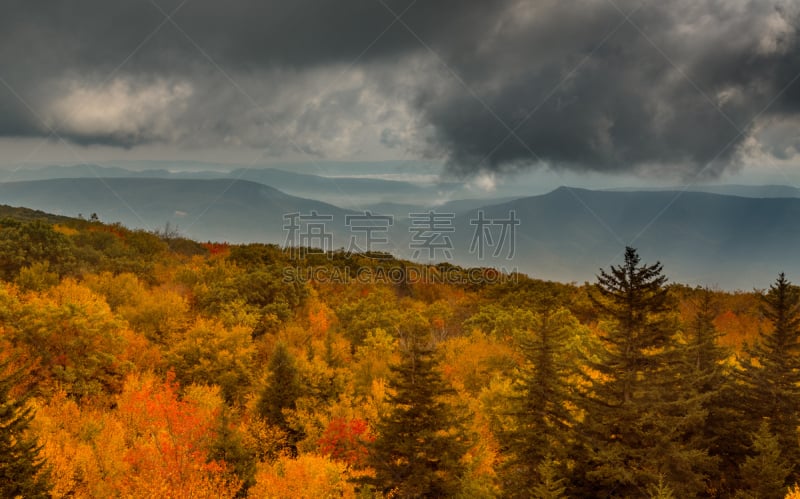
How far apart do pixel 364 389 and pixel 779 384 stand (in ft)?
106

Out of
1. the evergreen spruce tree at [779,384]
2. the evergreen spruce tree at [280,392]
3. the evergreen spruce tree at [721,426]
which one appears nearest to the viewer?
the evergreen spruce tree at [779,384]

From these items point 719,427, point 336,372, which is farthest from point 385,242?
point 719,427

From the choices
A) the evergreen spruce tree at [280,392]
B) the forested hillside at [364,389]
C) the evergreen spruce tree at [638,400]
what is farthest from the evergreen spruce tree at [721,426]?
the evergreen spruce tree at [280,392]

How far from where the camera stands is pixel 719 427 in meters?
31.4

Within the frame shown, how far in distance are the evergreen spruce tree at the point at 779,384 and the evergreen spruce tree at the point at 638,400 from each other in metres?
11.8

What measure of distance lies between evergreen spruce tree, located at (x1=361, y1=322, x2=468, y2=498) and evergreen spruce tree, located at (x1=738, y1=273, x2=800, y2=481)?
20.3 m

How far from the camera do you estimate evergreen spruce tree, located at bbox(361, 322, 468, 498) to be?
2456 cm

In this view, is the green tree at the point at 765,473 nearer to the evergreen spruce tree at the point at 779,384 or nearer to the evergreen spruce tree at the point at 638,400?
the evergreen spruce tree at the point at 779,384

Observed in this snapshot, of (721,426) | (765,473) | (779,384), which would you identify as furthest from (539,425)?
(779,384)

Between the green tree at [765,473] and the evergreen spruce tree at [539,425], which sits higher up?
the evergreen spruce tree at [539,425]

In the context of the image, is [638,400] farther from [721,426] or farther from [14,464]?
[14,464]

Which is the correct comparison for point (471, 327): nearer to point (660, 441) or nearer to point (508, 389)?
point (508, 389)

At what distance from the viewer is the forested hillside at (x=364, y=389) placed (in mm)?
22375

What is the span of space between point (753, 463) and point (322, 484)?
24.8m
